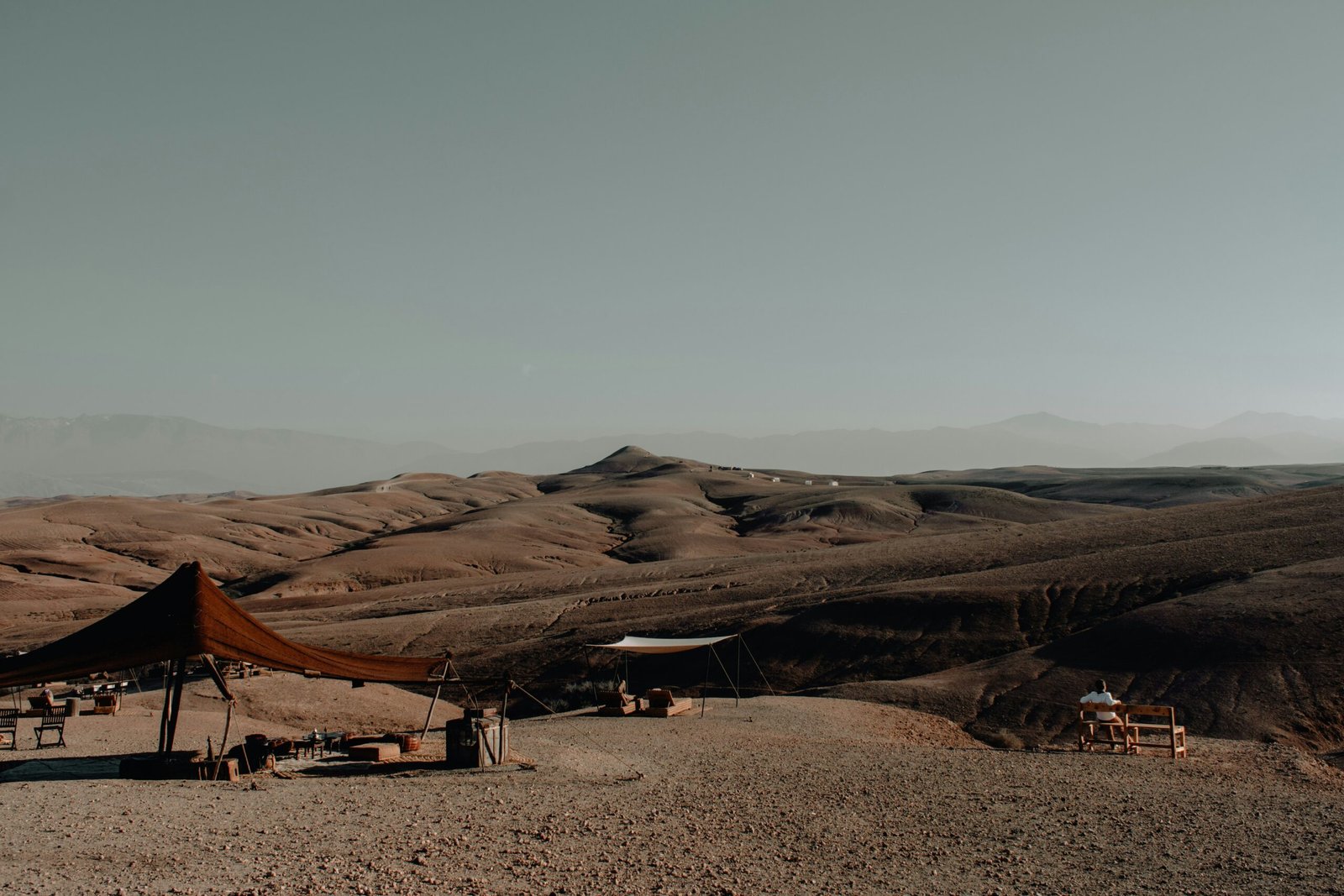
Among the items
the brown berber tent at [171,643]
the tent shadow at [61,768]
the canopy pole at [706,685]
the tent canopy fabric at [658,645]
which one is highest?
the brown berber tent at [171,643]

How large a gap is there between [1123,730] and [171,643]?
729 inches

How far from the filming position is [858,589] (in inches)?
1657

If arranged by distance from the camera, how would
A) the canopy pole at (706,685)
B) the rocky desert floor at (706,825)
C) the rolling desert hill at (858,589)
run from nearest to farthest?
1. the rocky desert floor at (706,825)
2. the rolling desert hill at (858,589)
3. the canopy pole at (706,685)

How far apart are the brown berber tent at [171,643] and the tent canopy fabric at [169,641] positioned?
14mm

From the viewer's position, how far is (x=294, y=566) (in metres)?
74.2

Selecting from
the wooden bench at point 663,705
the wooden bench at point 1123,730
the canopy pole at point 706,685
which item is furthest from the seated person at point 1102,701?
the wooden bench at point 663,705

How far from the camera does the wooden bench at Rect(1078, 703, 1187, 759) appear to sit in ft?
67.6

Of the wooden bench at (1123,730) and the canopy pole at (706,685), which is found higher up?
the wooden bench at (1123,730)

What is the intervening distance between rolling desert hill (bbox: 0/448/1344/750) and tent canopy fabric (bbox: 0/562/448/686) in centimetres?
1622

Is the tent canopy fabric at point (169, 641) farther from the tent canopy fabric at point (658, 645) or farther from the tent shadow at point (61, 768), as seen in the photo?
the tent canopy fabric at point (658, 645)

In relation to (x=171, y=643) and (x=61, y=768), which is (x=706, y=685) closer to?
(x=171, y=643)

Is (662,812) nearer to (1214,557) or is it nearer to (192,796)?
(192,796)

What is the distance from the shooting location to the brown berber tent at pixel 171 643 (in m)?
17.3

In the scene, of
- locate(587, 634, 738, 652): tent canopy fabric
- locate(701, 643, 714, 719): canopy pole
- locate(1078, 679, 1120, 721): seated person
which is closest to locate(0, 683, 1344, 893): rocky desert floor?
locate(1078, 679, 1120, 721): seated person
